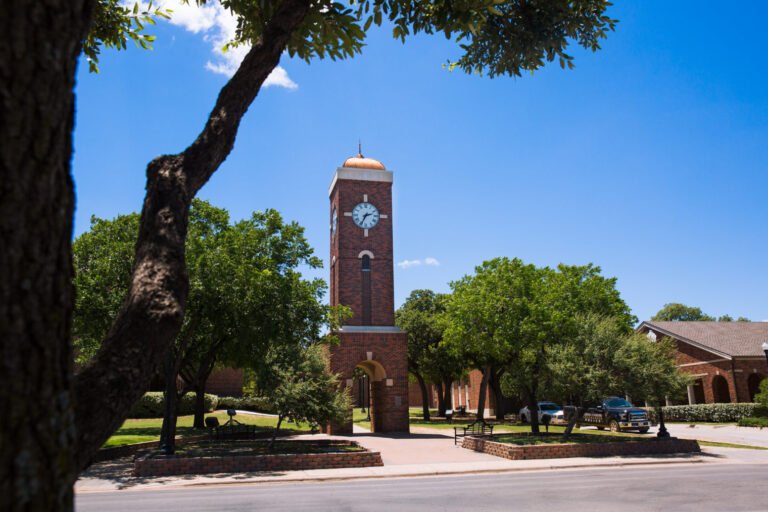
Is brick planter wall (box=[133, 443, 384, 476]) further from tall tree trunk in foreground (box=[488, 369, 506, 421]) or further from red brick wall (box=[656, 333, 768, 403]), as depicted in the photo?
red brick wall (box=[656, 333, 768, 403])

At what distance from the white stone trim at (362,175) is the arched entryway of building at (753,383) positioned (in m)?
31.0

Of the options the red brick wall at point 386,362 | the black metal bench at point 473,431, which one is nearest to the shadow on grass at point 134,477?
the black metal bench at point 473,431

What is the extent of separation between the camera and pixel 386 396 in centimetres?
3397

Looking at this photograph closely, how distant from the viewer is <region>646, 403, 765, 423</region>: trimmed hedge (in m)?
39.5

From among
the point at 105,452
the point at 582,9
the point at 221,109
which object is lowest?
the point at 105,452

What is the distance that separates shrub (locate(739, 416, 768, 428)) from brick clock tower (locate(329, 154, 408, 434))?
2129 cm

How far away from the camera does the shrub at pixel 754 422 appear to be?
35.6 metres

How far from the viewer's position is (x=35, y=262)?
2.01 metres

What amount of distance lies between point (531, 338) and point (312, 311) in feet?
37.3

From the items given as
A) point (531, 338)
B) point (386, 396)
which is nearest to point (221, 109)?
point (531, 338)

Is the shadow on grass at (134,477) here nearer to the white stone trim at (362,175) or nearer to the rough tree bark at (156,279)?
the rough tree bark at (156,279)

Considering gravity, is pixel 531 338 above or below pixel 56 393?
above

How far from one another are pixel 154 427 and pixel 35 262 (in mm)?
36561

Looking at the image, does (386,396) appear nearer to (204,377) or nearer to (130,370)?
(204,377)
